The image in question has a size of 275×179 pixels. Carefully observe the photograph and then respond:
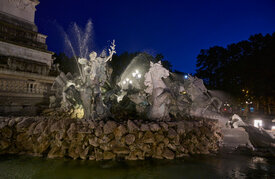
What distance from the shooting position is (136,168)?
5.74 metres

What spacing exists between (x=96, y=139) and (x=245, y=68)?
29.5 m

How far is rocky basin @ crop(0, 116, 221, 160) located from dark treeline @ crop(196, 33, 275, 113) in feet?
78.6

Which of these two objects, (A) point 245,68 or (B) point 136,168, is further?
(A) point 245,68

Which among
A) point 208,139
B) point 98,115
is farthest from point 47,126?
point 208,139

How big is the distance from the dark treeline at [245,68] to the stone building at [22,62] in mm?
27095

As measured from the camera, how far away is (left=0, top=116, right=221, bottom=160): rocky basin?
6.59 metres

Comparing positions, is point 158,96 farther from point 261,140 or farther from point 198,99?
point 261,140

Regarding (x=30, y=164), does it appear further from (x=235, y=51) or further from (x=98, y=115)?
(x=235, y=51)

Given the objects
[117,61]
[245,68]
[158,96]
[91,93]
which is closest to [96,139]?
[91,93]

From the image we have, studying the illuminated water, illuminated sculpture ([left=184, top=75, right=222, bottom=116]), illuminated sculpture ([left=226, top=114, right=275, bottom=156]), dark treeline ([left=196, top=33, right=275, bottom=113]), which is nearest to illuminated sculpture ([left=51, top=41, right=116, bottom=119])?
the illuminated water

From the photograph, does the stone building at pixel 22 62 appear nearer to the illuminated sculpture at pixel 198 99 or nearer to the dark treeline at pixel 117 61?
the illuminated sculpture at pixel 198 99

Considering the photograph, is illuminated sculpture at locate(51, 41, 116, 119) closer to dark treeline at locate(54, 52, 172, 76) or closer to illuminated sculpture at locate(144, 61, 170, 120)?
illuminated sculpture at locate(144, 61, 170, 120)

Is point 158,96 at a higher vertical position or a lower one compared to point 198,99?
lower

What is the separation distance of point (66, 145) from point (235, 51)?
38.1 m
